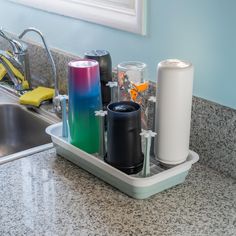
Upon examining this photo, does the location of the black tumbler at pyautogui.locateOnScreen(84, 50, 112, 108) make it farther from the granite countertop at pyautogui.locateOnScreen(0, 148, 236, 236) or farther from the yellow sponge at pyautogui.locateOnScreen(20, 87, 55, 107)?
the yellow sponge at pyautogui.locateOnScreen(20, 87, 55, 107)

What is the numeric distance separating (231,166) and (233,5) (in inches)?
15.4

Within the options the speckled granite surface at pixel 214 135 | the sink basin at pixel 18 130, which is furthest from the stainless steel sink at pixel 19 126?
the speckled granite surface at pixel 214 135

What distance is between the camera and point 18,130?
69.0 inches

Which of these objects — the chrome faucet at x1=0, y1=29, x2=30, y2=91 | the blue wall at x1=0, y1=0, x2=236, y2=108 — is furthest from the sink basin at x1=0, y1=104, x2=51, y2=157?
the blue wall at x1=0, y1=0, x2=236, y2=108

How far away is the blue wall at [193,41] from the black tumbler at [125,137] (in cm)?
23

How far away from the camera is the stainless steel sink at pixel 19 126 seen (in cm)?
164

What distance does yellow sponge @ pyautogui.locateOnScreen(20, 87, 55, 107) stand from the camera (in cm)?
165

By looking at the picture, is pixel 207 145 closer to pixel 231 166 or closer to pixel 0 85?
pixel 231 166

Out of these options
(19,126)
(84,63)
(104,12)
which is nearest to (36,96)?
(19,126)

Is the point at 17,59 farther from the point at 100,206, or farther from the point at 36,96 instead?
the point at 100,206

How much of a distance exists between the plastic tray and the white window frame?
0.40 m

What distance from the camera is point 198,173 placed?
4.01 ft

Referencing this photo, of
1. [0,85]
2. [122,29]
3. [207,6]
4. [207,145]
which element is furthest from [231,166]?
[0,85]

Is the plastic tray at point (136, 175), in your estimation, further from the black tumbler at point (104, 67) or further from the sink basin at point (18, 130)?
the sink basin at point (18, 130)
